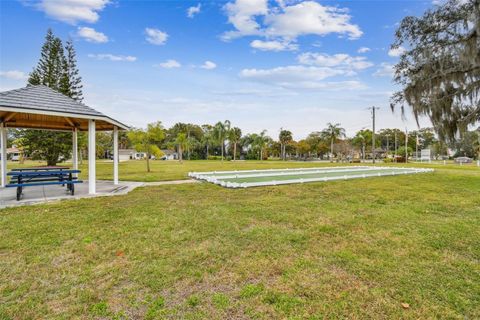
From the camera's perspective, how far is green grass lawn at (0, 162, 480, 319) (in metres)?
2.36

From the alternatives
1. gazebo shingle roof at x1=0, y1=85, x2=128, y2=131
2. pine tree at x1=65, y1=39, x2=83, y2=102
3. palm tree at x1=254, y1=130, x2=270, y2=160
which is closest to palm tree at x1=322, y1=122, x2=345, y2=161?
palm tree at x1=254, y1=130, x2=270, y2=160

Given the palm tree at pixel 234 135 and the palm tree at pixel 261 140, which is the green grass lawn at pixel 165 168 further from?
the palm tree at pixel 261 140

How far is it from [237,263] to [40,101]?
7.76m

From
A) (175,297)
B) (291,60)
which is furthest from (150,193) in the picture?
(291,60)

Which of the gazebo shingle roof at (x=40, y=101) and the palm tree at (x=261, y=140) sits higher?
the palm tree at (x=261, y=140)

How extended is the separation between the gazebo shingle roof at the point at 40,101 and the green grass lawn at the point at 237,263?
284 centimetres

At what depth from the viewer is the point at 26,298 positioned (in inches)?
98.5

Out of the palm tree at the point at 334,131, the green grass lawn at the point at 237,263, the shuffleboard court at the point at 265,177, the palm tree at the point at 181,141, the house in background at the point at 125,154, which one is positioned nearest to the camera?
the green grass lawn at the point at 237,263

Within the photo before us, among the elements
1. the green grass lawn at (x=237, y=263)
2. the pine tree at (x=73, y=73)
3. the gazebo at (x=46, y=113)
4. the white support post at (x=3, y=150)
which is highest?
the pine tree at (x=73, y=73)

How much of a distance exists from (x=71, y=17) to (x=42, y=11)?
1123 millimetres

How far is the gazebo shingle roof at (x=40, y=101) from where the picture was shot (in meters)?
6.82

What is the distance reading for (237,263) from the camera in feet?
10.7

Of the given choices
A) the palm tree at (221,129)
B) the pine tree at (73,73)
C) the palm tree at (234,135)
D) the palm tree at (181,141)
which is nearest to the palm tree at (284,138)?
the palm tree at (234,135)

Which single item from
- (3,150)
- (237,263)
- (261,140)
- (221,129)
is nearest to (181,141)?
(221,129)
